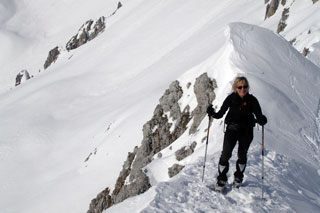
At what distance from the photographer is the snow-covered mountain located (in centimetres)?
823

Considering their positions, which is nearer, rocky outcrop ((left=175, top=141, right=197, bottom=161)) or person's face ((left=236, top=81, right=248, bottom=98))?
person's face ((left=236, top=81, right=248, bottom=98))

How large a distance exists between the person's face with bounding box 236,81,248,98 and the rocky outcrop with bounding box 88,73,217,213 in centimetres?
977

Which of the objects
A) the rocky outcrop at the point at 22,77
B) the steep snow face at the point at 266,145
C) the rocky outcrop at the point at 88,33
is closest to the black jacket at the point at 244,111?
the steep snow face at the point at 266,145

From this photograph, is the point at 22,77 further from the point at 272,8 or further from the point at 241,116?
the point at 241,116

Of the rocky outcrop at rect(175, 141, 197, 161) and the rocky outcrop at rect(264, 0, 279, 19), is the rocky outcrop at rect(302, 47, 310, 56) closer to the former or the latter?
the rocky outcrop at rect(175, 141, 197, 161)

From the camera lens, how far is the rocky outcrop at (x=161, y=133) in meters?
18.3

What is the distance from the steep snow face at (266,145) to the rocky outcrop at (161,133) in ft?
2.66

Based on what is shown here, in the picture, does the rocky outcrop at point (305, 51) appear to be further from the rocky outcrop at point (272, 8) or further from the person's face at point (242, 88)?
the person's face at point (242, 88)

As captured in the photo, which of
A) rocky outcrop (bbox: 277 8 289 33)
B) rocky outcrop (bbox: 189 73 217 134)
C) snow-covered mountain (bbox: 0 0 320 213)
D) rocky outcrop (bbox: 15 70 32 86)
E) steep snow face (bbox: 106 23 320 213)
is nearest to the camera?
steep snow face (bbox: 106 23 320 213)

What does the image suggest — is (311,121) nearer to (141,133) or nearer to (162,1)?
(141,133)

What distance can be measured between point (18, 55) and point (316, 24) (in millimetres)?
135742

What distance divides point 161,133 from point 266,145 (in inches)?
468

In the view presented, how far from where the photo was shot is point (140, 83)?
43125mm

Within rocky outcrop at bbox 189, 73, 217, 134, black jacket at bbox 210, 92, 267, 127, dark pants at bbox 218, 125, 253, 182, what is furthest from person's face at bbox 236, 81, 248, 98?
rocky outcrop at bbox 189, 73, 217, 134
